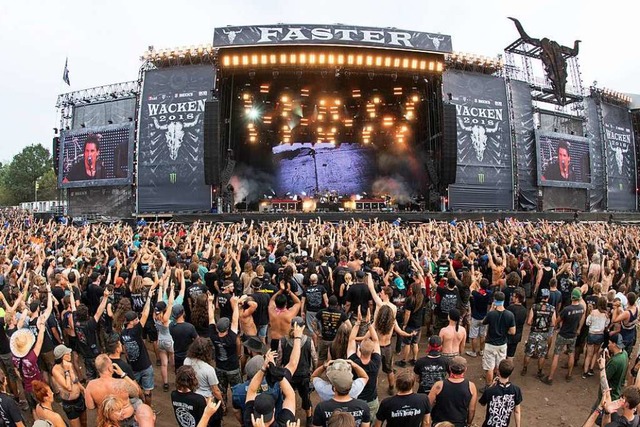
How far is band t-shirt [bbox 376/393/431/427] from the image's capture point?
334 cm

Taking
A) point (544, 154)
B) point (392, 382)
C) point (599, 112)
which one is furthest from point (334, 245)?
point (599, 112)

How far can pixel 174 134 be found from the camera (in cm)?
2353

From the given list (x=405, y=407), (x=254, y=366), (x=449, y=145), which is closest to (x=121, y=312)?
(x=254, y=366)

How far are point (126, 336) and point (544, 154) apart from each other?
2800cm

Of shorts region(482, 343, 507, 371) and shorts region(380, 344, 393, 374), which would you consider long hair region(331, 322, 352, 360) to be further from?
shorts region(482, 343, 507, 371)

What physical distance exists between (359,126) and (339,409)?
28922mm

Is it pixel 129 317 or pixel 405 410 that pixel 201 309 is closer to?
pixel 129 317

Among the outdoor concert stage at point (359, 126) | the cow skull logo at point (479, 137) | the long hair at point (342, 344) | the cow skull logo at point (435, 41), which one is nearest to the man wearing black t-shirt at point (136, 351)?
the long hair at point (342, 344)

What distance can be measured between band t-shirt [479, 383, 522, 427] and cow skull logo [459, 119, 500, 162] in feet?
74.1

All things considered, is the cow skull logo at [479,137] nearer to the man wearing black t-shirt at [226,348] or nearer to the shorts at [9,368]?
the man wearing black t-shirt at [226,348]

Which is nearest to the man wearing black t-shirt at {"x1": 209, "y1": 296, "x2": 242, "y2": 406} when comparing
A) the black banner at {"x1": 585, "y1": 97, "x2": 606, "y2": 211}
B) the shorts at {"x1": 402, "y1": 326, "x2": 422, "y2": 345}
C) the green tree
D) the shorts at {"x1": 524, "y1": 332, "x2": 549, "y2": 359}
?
the shorts at {"x1": 402, "y1": 326, "x2": 422, "y2": 345}

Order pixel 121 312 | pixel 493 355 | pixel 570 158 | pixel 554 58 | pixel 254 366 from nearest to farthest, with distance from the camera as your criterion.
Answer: pixel 254 366 → pixel 121 312 → pixel 493 355 → pixel 554 58 → pixel 570 158

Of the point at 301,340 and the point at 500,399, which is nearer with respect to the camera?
the point at 500,399

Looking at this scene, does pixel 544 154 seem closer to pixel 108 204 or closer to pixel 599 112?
pixel 599 112
